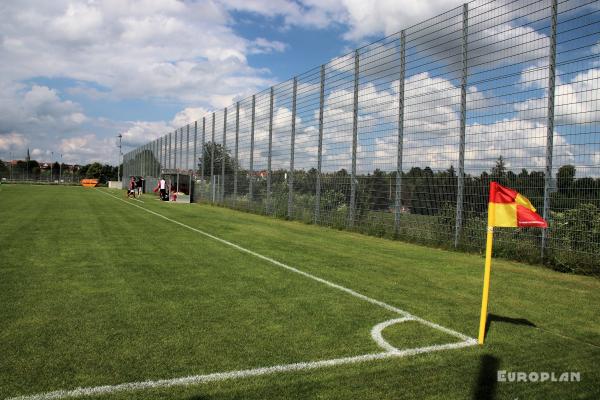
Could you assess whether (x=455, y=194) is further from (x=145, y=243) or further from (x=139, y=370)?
(x=139, y=370)

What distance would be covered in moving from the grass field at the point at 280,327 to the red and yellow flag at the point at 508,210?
1.18 m

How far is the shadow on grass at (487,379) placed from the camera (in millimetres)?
3568

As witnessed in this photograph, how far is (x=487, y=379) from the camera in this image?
152 inches

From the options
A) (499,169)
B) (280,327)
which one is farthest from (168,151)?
(280,327)

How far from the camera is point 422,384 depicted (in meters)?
3.74

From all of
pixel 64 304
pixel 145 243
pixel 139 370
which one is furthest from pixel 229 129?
pixel 139 370

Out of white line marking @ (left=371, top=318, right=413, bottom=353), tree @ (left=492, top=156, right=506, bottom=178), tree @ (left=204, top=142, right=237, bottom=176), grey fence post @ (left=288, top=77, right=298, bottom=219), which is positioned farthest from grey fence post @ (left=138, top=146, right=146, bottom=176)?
white line marking @ (left=371, top=318, right=413, bottom=353)

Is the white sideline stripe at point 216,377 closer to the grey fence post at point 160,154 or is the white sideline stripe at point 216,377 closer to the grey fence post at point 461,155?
the grey fence post at point 461,155

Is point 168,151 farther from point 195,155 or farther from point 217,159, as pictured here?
point 217,159

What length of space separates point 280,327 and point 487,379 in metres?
2.05

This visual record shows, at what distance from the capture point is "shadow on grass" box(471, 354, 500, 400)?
11.7ft

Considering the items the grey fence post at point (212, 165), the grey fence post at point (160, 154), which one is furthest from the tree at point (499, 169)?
the grey fence post at point (160, 154)

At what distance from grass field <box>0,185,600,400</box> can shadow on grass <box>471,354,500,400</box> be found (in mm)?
15

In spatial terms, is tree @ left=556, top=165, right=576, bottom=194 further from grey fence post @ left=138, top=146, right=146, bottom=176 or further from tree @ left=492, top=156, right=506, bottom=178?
grey fence post @ left=138, top=146, right=146, bottom=176
